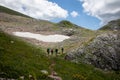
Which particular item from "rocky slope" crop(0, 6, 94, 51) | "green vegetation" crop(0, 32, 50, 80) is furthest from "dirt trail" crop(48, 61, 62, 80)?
"rocky slope" crop(0, 6, 94, 51)

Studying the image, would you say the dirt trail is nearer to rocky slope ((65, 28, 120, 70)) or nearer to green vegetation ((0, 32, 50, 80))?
green vegetation ((0, 32, 50, 80))

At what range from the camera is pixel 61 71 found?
3831 centimetres

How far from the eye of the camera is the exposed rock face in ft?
171

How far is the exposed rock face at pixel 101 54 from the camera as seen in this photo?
51969 mm

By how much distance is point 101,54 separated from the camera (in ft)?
174

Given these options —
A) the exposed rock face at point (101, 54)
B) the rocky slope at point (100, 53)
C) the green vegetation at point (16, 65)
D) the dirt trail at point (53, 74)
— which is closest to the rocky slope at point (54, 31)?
the rocky slope at point (100, 53)

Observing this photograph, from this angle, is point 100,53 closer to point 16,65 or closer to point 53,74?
point 53,74

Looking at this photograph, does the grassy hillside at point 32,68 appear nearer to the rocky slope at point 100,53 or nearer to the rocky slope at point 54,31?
the rocky slope at point 100,53

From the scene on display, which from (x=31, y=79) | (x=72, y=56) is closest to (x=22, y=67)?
(x=31, y=79)

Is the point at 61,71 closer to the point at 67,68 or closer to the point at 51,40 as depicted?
the point at 67,68

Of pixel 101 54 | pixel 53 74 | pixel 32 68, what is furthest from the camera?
pixel 101 54

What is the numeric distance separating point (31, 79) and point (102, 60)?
25.3 meters

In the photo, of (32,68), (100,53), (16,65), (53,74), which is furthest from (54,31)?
(16,65)

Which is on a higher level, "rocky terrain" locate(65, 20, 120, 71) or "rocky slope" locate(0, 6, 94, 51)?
"rocky slope" locate(0, 6, 94, 51)
